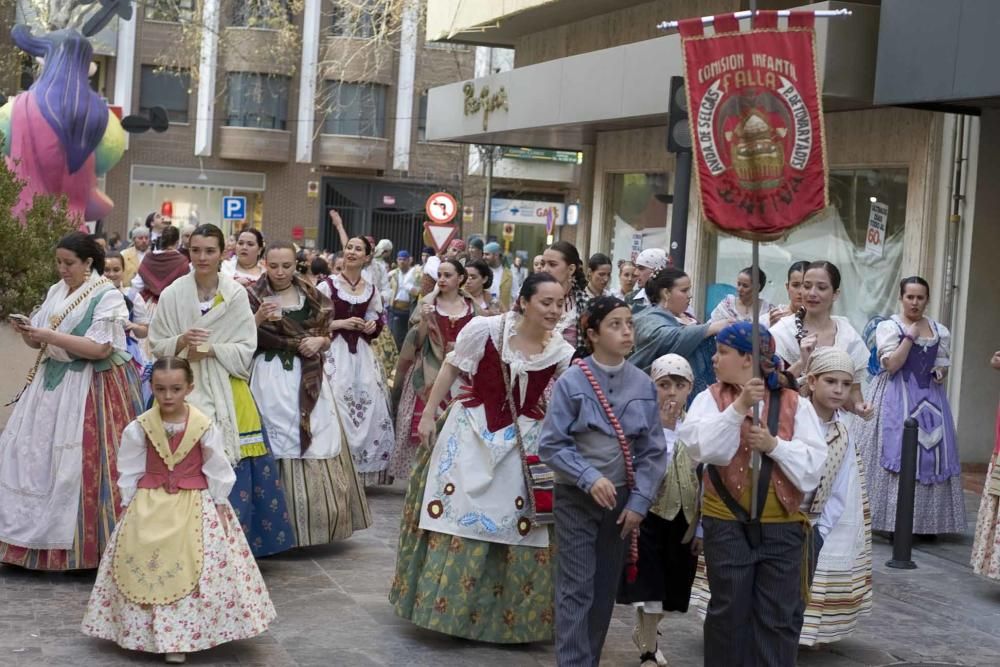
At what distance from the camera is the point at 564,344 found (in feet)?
24.1

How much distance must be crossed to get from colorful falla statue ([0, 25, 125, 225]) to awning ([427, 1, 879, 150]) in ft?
16.8

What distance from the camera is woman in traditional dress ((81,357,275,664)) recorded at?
22.6 feet

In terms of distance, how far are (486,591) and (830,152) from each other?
9465 mm

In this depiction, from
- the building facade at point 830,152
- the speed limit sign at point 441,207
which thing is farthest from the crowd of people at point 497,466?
the speed limit sign at point 441,207

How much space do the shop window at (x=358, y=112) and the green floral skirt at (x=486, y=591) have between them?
140ft

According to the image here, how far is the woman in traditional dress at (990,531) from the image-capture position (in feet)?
29.6

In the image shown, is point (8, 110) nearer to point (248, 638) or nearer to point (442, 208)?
point (442, 208)

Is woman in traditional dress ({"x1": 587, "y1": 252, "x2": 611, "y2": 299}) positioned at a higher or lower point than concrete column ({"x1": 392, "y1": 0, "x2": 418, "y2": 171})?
lower

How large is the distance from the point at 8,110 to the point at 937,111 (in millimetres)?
13105

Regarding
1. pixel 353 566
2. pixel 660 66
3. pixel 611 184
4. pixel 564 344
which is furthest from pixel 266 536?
pixel 611 184

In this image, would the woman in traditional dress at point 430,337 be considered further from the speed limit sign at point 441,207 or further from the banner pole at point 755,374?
the speed limit sign at point 441,207

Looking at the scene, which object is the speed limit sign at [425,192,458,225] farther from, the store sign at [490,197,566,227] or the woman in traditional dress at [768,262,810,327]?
the woman in traditional dress at [768,262,810,327]

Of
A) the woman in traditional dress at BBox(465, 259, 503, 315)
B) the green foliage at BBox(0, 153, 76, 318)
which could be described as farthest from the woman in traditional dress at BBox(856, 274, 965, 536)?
the green foliage at BBox(0, 153, 76, 318)

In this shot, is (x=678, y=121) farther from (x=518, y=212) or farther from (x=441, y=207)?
(x=518, y=212)
